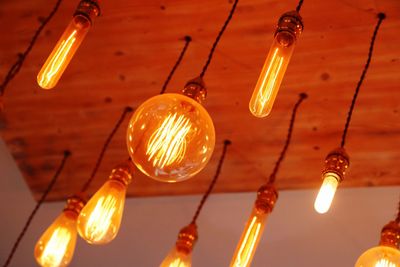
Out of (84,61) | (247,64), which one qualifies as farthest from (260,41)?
(84,61)

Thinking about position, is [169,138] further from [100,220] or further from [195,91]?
[100,220]

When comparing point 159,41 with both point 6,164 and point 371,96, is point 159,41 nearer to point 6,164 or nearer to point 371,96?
point 371,96

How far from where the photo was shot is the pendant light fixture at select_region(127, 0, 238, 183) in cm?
171

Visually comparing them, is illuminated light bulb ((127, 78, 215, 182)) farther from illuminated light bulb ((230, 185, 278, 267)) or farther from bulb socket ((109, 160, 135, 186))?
bulb socket ((109, 160, 135, 186))

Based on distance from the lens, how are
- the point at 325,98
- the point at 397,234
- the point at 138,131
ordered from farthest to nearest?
1. the point at 325,98
2. the point at 397,234
3. the point at 138,131

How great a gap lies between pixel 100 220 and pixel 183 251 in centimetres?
38

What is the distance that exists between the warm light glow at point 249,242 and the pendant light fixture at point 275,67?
0.61 metres

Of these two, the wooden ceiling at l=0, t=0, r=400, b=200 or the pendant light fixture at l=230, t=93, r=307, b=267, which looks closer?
the pendant light fixture at l=230, t=93, r=307, b=267

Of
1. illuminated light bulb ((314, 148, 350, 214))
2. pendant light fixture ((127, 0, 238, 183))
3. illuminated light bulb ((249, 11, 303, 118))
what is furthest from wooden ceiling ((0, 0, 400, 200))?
pendant light fixture ((127, 0, 238, 183))

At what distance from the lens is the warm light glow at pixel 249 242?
2.28 meters

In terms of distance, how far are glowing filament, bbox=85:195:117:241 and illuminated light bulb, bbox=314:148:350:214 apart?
75 centimetres

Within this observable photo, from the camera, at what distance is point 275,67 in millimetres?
1921

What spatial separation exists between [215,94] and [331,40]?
0.62 m

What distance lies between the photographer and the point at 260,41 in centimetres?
292
